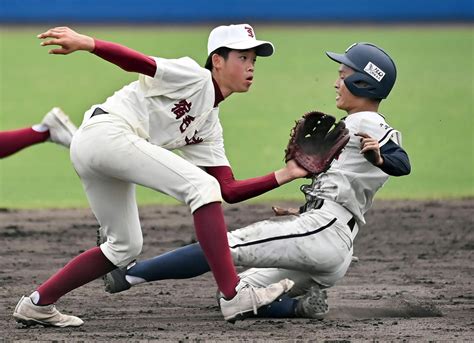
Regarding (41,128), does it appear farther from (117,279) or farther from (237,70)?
(237,70)

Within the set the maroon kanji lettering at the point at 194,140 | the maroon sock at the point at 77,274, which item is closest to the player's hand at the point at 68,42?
the maroon kanji lettering at the point at 194,140

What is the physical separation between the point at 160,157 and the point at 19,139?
187 centimetres

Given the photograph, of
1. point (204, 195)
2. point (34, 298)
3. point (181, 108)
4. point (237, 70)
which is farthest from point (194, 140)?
point (34, 298)

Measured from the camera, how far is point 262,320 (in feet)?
18.2

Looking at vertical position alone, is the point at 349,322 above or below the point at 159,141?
below

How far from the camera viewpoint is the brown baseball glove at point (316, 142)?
5246 millimetres

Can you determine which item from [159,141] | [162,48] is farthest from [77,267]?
[162,48]

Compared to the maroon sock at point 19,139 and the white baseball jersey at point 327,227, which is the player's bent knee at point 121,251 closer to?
the white baseball jersey at point 327,227

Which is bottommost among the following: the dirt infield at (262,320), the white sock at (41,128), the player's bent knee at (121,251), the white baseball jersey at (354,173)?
the dirt infield at (262,320)

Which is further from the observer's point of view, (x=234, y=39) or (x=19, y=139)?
(x=19, y=139)

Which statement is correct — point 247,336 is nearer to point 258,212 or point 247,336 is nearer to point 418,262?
point 418,262

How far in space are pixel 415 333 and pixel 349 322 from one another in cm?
43
